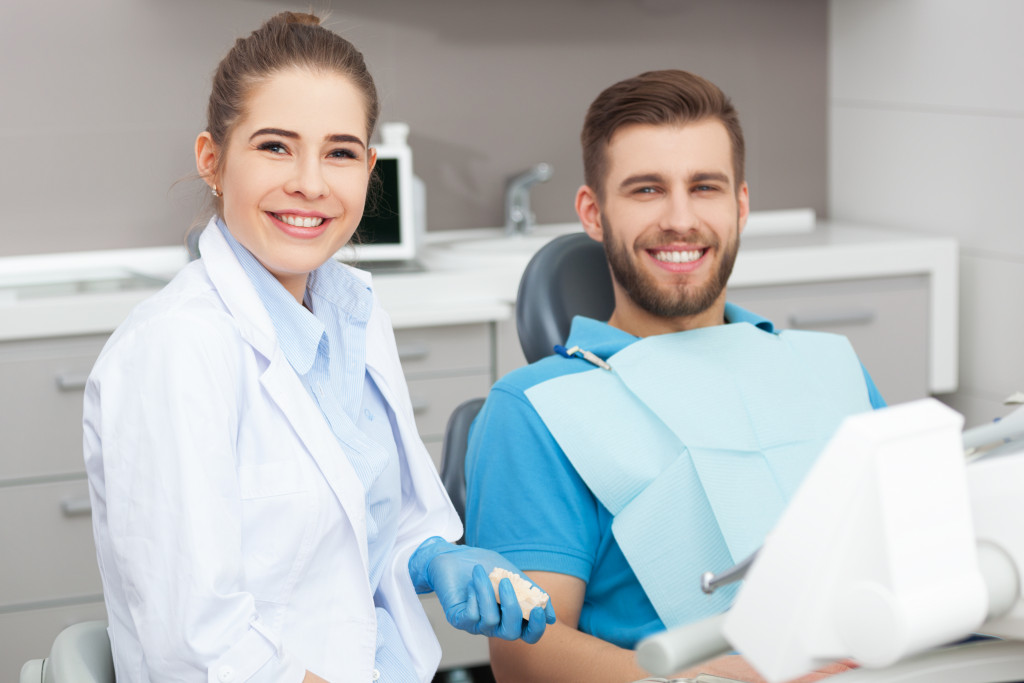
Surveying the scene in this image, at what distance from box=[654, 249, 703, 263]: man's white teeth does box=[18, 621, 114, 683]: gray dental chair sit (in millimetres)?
825

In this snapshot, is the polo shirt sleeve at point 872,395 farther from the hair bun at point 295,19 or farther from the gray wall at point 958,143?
the gray wall at point 958,143

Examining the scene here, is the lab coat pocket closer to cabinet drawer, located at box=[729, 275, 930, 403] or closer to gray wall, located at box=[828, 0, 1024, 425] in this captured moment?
cabinet drawer, located at box=[729, 275, 930, 403]

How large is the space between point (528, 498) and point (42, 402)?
4.74 ft

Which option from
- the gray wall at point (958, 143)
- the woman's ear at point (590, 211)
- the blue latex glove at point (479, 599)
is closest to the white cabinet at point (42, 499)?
the woman's ear at point (590, 211)

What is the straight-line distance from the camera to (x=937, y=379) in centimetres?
303

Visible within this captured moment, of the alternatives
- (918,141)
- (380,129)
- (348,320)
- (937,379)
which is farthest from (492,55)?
(348,320)

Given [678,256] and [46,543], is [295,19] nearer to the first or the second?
[678,256]

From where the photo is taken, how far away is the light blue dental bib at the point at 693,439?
1312mm

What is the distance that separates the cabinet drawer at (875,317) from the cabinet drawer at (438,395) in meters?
0.73

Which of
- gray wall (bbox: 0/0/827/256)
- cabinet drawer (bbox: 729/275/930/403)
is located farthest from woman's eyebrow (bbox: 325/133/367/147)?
cabinet drawer (bbox: 729/275/930/403)

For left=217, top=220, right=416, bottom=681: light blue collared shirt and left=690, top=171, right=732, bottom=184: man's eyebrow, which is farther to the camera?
left=690, top=171, right=732, bottom=184: man's eyebrow

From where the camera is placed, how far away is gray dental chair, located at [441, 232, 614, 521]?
5.38 ft

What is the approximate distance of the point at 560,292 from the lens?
167cm

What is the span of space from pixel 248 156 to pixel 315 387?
24 centimetres
